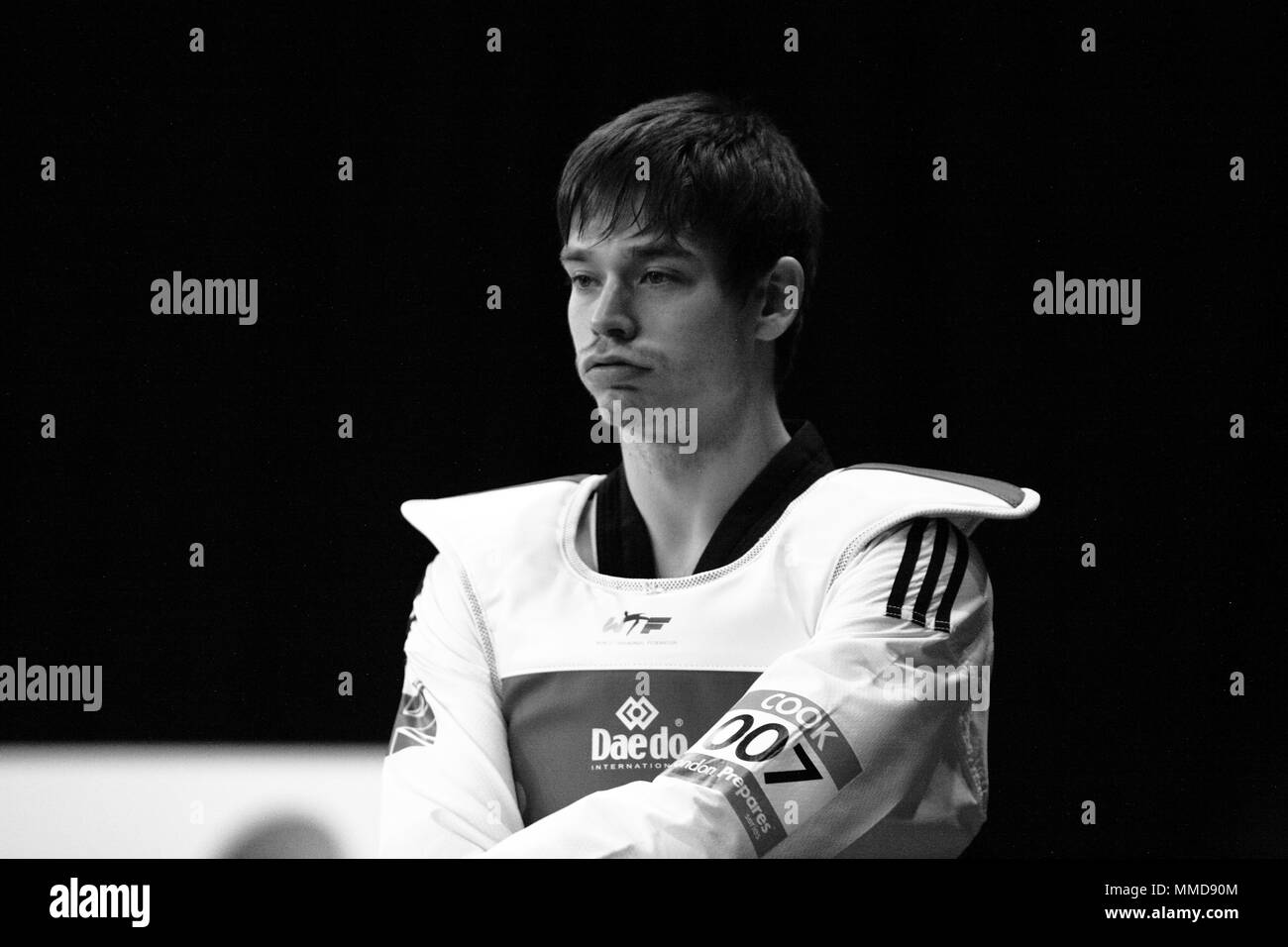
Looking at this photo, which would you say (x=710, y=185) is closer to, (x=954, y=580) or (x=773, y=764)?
(x=954, y=580)

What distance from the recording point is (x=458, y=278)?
100 inches

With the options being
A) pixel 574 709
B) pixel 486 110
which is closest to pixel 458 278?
pixel 486 110

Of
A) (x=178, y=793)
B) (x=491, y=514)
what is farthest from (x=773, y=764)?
(x=178, y=793)

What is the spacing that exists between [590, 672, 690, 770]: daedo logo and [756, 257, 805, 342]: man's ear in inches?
22.7

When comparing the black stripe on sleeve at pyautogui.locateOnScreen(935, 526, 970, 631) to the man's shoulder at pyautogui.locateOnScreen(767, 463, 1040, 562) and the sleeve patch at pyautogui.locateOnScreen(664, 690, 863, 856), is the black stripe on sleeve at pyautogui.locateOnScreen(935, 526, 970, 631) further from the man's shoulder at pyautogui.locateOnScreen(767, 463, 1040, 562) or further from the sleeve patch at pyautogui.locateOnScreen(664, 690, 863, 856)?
the sleeve patch at pyautogui.locateOnScreen(664, 690, 863, 856)

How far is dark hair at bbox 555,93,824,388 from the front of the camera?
87.4 inches

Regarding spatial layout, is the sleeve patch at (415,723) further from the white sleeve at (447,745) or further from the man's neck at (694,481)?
the man's neck at (694,481)

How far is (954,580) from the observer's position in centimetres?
206

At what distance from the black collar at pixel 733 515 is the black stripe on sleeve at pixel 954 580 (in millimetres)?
246

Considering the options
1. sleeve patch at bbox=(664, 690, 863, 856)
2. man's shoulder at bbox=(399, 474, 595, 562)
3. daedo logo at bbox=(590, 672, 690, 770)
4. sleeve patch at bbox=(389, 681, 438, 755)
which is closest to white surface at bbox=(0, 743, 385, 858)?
sleeve patch at bbox=(389, 681, 438, 755)

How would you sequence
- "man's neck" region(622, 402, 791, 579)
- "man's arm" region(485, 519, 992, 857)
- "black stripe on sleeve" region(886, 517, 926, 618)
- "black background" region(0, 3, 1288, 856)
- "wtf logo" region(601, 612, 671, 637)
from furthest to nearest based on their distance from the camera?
"black background" region(0, 3, 1288, 856)
"man's neck" region(622, 402, 791, 579)
"wtf logo" region(601, 612, 671, 637)
"black stripe on sleeve" region(886, 517, 926, 618)
"man's arm" region(485, 519, 992, 857)

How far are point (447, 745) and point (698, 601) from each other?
403 mm

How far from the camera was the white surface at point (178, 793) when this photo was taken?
2322mm
